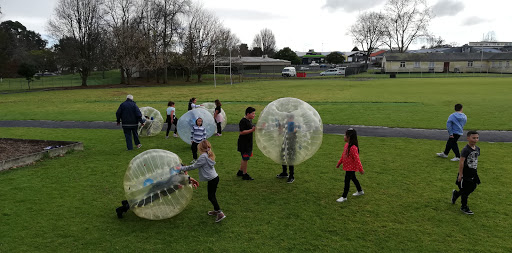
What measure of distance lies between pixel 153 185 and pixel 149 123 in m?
8.77

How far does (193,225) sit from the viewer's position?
6.58 metres

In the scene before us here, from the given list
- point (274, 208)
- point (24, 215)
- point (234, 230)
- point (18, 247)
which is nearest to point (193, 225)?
point (234, 230)

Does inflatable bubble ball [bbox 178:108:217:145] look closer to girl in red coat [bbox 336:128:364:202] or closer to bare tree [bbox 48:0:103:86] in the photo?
girl in red coat [bbox 336:128:364:202]

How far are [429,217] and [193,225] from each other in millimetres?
4692

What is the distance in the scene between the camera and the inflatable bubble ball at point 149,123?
576 inches

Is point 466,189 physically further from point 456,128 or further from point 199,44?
point 199,44

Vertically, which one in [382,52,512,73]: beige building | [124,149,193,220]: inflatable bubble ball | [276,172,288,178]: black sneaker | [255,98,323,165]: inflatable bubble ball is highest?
[382,52,512,73]: beige building

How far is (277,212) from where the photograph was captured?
7.08 m

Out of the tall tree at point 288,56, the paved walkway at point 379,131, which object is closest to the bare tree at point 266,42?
the tall tree at point 288,56

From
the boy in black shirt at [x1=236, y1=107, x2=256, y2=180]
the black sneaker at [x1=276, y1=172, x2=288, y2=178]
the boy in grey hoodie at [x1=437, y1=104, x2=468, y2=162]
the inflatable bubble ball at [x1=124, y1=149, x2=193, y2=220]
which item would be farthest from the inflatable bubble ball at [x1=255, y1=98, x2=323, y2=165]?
the boy in grey hoodie at [x1=437, y1=104, x2=468, y2=162]

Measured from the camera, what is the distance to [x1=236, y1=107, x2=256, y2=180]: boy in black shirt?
8.73 m

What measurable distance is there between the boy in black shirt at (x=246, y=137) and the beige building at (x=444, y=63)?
7206 centimetres

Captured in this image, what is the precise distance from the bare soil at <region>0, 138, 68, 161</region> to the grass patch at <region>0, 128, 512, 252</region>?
4.16 ft

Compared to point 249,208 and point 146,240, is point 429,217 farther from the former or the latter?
point 146,240
